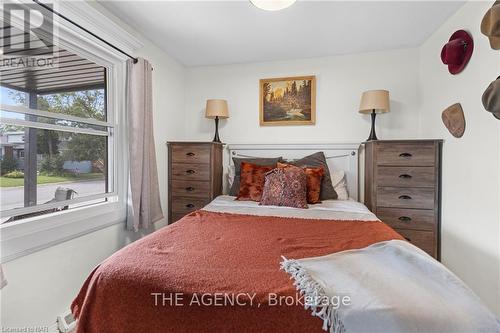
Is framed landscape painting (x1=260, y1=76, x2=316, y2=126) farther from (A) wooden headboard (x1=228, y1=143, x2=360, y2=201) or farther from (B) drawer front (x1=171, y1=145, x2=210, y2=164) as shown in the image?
(B) drawer front (x1=171, y1=145, x2=210, y2=164)

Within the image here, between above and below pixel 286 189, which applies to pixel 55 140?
above

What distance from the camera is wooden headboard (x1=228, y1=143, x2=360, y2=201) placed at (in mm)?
2701

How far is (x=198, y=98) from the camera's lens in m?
3.14

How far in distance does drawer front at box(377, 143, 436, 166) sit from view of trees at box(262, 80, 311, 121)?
898 millimetres

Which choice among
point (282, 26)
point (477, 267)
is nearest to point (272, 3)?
point (282, 26)

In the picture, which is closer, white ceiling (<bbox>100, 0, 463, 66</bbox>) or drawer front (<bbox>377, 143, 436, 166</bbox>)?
white ceiling (<bbox>100, 0, 463, 66</bbox>)

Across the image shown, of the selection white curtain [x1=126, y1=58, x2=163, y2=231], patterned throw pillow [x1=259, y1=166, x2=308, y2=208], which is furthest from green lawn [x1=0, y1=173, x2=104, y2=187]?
patterned throw pillow [x1=259, y1=166, x2=308, y2=208]

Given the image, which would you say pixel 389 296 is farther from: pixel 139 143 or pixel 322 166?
pixel 139 143

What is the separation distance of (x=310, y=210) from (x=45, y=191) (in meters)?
1.87

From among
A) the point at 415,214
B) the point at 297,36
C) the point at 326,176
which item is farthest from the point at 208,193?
the point at 415,214

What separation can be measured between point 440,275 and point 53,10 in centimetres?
237

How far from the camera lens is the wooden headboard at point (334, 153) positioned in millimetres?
2701

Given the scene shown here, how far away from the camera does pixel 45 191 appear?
1580 mm

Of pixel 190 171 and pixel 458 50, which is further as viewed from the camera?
pixel 190 171
